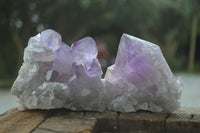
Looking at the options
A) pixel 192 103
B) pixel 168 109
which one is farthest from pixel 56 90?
pixel 192 103

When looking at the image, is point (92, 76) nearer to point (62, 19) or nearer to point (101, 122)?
point (101, 122)

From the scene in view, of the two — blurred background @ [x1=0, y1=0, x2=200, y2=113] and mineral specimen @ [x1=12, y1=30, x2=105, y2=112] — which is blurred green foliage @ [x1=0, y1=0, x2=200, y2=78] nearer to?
blurred background @ [x1=0, y1=0, x2=200, y2=113]

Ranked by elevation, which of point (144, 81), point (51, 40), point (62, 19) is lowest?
point (144, 81)

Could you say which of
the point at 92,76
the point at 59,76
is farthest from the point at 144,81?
the point at 59,76

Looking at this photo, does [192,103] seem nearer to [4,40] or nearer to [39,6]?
[39,6]

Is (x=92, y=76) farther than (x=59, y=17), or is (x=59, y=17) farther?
(x=59, y=17)

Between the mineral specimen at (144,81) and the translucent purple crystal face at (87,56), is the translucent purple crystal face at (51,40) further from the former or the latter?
the mineral specimen at (144,81)

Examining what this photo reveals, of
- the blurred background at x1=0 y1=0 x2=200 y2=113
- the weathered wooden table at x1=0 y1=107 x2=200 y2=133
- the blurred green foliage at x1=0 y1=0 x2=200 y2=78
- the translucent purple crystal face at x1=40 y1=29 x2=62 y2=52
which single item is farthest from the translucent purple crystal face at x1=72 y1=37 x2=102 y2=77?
the blurred green foliage at x1=0 y1=0 x2=200 y2=78

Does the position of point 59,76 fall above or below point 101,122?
above
